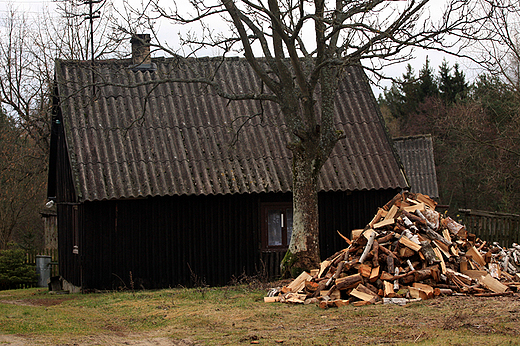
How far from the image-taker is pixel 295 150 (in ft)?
39.8

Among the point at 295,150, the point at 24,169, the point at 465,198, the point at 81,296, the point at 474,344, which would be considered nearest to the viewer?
the point at 474,344

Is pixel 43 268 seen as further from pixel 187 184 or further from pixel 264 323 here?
pixel 264 323

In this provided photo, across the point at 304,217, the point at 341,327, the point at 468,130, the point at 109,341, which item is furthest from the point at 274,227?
the point at 468,130

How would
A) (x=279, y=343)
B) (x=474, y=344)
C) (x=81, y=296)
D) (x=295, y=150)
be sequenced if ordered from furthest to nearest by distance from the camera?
(x=81, y=296), (x=295, y=150), (x=279, y=343), (x=474, y=344)

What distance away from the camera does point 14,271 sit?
64.3 ft

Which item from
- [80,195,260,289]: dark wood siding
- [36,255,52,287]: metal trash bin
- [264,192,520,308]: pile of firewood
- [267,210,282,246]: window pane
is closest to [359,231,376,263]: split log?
[264,192,520,308]: pile of firewood

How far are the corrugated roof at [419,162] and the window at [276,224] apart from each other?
54.1ft

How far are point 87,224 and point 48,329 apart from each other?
5.64m

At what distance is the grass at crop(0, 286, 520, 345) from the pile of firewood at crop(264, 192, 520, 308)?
421 mm

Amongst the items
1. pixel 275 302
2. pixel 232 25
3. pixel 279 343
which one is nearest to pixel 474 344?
pixel 279 343

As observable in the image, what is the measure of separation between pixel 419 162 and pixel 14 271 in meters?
21.7

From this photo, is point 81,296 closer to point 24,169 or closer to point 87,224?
point 87,224

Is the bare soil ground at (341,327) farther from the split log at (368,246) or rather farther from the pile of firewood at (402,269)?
the split log at (368,246)

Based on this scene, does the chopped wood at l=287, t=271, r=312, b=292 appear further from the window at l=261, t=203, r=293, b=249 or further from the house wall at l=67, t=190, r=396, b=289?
the window at l=261, t=203, r=293, b=249
